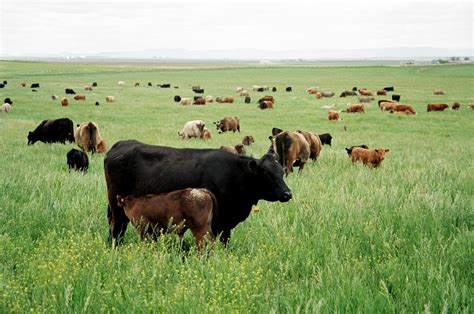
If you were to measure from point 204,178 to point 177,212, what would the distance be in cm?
75

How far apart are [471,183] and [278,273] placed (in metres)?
6.63

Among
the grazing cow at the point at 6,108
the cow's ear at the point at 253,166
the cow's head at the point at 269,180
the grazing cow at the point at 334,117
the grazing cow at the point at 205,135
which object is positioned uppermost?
the cow's ear at the point at 253,166

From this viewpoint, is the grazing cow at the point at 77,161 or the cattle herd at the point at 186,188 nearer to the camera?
the cattle herd at the point at 186,188

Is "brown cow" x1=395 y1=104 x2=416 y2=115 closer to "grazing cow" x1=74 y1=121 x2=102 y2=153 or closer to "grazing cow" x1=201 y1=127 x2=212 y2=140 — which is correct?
"grazing cow" x1=201 y1=127 x2=212 y2=140

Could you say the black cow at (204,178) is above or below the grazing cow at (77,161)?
above

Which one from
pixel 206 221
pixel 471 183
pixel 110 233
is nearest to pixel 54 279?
pixel 206 221

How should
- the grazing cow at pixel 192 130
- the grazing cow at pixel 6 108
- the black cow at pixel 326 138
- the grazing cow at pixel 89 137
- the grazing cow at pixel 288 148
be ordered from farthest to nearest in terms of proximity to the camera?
the grazing cow at pixel 6 108 < the grazing cow at pixel 192 130 < the black cow at pixel 326 138 < the grazing cow at pixel 89 137 < the grazing cow at pixel 288 148

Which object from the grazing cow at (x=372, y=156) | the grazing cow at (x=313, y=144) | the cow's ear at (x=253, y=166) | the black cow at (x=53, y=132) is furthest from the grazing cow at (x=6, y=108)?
the cow's ear at (x=253, y=166)

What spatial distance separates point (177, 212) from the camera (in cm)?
591

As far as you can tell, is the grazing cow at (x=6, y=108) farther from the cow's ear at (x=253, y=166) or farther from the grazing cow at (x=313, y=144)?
the cow's ear at (x=253, y=166)

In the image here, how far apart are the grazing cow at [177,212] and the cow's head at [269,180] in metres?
0.79

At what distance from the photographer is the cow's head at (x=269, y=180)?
650 cm

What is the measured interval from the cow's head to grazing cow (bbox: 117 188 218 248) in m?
0.79

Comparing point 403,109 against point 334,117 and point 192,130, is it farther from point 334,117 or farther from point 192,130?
point 192,130
